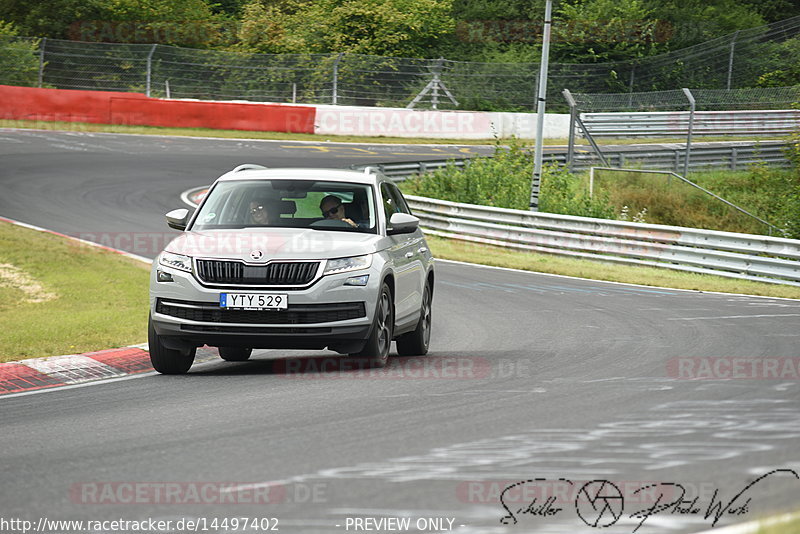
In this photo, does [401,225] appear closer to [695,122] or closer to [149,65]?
[695,122]

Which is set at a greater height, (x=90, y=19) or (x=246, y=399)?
(x=90, y=19)

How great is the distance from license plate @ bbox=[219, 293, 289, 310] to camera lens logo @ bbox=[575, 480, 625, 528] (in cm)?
421

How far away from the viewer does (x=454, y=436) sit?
7.04 metres

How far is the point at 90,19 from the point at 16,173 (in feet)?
84.5

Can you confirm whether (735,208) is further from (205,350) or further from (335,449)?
(335,449)

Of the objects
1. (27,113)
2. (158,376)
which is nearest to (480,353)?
(158,376)

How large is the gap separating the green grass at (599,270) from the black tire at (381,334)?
1120cm

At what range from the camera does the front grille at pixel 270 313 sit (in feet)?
31.0

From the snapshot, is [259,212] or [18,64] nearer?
[259,212]

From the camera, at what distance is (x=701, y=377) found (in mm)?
9672

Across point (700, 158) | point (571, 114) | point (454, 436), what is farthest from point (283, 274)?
point (700, 158)

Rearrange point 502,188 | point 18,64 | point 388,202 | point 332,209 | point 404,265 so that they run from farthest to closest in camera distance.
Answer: point 18,64 < point 502,188 < point 388,202 < point 404,265 < point 332,209

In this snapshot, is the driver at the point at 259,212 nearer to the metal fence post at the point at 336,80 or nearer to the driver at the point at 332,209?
the driver at the point at 332,209

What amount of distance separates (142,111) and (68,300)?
27786 mm
